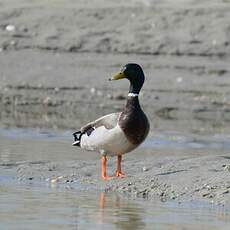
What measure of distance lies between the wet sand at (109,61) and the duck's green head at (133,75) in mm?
3271

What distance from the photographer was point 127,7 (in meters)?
21.3

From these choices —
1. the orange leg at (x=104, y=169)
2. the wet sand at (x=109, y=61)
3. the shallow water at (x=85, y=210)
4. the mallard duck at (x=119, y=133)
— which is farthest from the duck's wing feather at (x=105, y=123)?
the wet sand at (x=109, y=61)

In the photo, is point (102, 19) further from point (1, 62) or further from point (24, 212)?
point (24, 212)

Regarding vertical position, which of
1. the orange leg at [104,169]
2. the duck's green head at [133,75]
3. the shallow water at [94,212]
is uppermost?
the duck's green head at [133,75]

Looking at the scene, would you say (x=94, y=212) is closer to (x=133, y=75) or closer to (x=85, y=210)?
(x=85, y=210)

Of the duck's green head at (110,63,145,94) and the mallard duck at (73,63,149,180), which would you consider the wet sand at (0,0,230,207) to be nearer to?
the duck's green head at (110,63,145,94)

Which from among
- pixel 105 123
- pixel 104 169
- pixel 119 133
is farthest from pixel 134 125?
pixel 104 169

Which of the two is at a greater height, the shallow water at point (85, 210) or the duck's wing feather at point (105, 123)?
the duck's wing feather at point (105, 123)

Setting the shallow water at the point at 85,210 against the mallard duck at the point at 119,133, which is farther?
the mallard duck at the point at 119,133

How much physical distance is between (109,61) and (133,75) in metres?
8.50

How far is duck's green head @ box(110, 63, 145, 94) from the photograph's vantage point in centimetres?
1142

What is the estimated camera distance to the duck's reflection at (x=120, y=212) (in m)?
8.61

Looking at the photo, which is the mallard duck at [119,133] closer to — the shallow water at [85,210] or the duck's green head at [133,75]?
the duck's green head at [133,75]

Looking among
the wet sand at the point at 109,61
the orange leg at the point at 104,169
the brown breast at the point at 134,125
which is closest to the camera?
the brown breast at the point at 134,125
